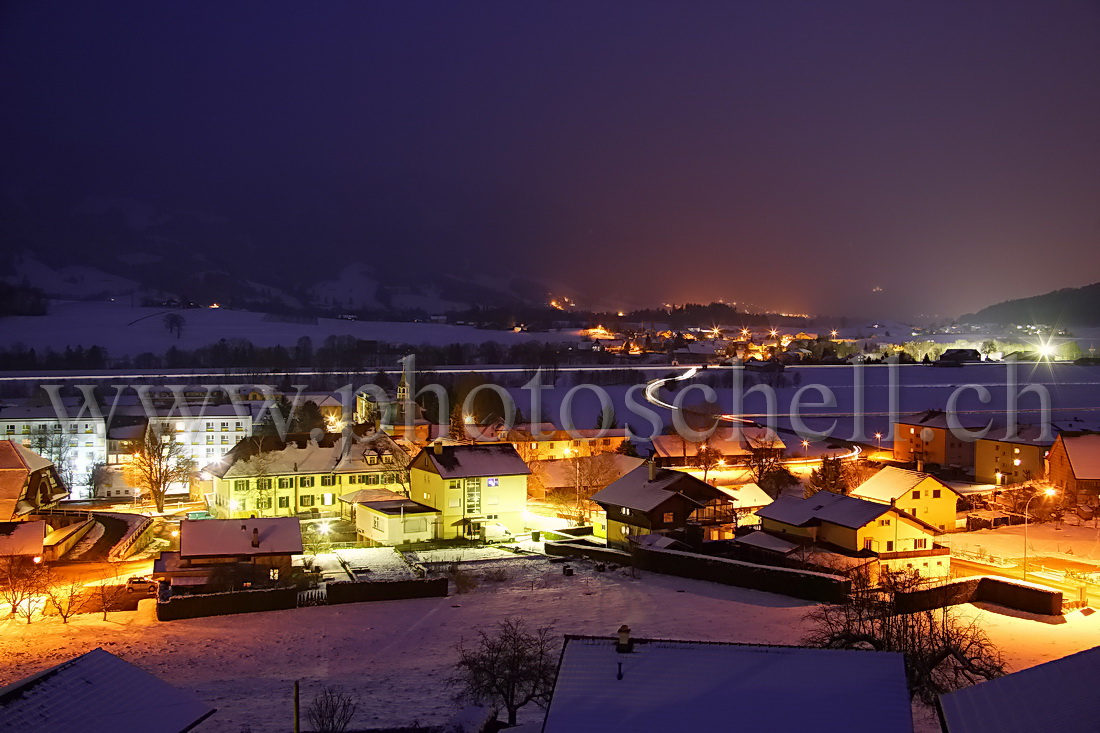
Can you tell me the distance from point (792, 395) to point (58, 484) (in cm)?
3947

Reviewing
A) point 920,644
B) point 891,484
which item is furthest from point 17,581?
point 891,484

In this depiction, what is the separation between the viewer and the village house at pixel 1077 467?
77.3 ft

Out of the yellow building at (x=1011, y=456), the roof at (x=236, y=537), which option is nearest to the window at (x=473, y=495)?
the roof at (x=236, y=537)

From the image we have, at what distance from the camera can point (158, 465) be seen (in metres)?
25.2

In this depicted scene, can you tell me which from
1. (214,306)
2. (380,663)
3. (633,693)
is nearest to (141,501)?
(380,663)

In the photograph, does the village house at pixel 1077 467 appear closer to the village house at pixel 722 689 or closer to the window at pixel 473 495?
the window at pixel 473 495

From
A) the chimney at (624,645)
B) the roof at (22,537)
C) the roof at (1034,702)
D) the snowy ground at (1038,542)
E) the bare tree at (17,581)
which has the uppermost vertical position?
the chimney at (624,645)

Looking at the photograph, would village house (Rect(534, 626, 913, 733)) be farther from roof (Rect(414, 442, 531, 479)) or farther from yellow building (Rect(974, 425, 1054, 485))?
yellow building (Rect(974, 425, 1054, 485))

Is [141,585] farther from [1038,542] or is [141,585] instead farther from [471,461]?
[1038,542]

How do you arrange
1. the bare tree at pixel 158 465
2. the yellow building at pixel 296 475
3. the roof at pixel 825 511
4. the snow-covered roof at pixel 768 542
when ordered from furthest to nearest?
the bare tree at pixel 158 465, the yellow building at pixel 296 475, the roof at pixel 825 511, the snow-covered roof at pixel 768 542

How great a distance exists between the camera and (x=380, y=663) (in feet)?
37.6

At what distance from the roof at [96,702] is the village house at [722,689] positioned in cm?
329

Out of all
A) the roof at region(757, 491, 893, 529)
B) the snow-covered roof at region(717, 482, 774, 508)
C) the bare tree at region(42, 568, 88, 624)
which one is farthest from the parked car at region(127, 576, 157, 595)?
the snow-covered roof at region(717, 482, 774, 508)

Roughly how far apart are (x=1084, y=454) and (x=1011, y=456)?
13.6ft
